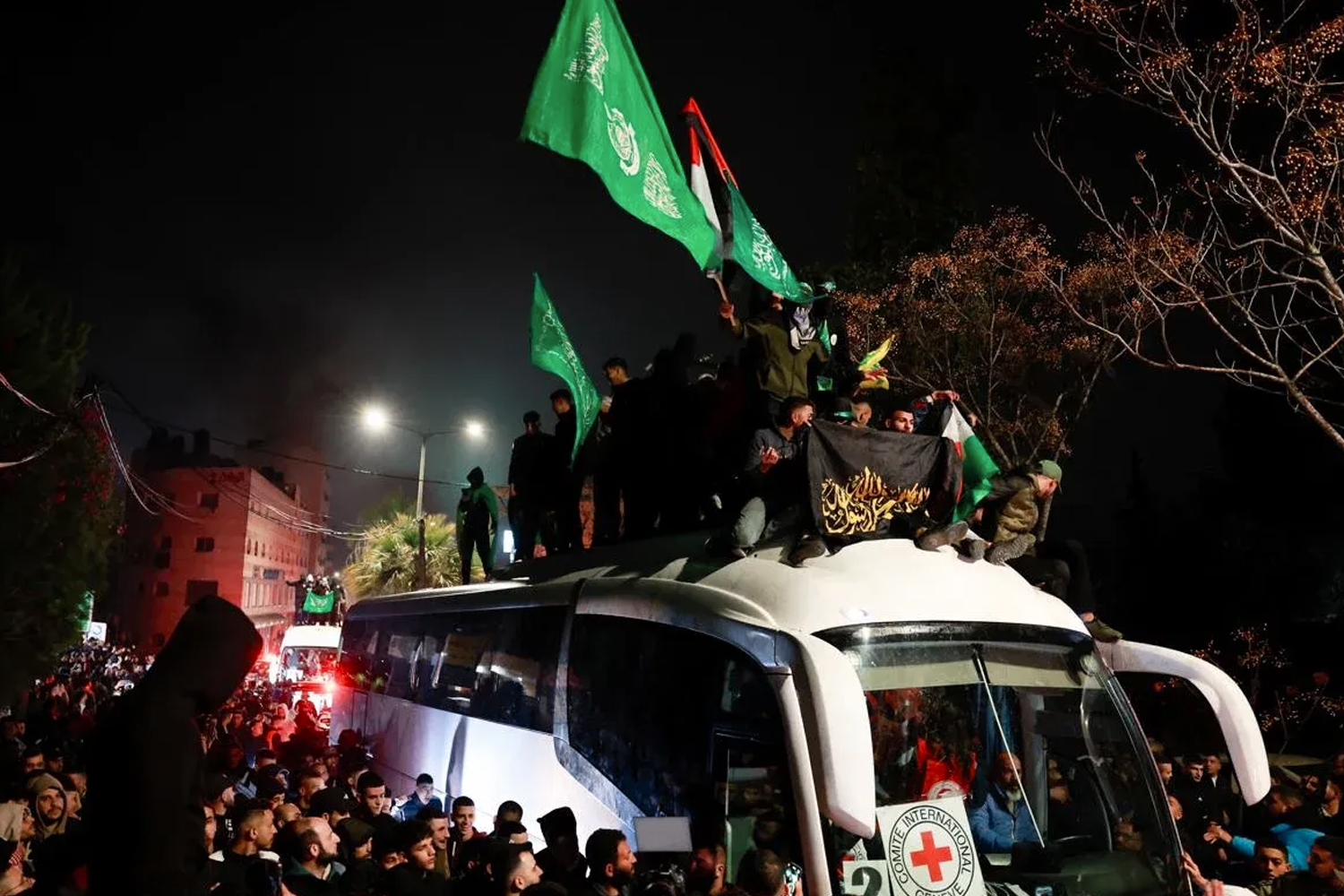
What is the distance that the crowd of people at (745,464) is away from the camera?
22.1 ft

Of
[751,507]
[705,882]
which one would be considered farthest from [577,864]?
[751,507]

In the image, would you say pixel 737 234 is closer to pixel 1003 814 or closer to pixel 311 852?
pixel 1003 814

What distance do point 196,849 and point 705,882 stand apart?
2785 mm

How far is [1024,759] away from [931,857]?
122 cm

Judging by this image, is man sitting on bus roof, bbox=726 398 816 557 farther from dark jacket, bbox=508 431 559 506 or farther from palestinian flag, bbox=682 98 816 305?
dark jacket, bbox=508 431 559 506

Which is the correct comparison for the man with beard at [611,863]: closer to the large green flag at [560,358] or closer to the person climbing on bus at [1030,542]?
the person climbing on bus at [1030,542]

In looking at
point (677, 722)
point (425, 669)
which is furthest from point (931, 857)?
point (425, 669)

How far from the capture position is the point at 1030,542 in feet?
Result: 22.2

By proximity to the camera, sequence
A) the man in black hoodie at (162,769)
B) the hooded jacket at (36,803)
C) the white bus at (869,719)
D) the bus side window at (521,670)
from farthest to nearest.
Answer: the bus side window at (521,670), the hooded jacket at (36,803), the white bus at (869,719), the man in black hoodie at (162,769)

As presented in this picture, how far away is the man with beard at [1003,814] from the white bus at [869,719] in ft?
0.12

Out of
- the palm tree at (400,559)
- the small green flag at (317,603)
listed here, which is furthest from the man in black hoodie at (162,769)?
the small green flag at (317,603)

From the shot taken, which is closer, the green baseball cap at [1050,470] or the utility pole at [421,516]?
the green baseball cap at [1050,470]

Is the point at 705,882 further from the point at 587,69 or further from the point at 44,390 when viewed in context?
the point at 44,390

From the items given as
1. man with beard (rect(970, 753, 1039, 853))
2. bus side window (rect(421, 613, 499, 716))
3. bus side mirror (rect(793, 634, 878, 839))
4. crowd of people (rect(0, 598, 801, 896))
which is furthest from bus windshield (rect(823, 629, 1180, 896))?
bus side window (rect(421, 613, 499, 716))
